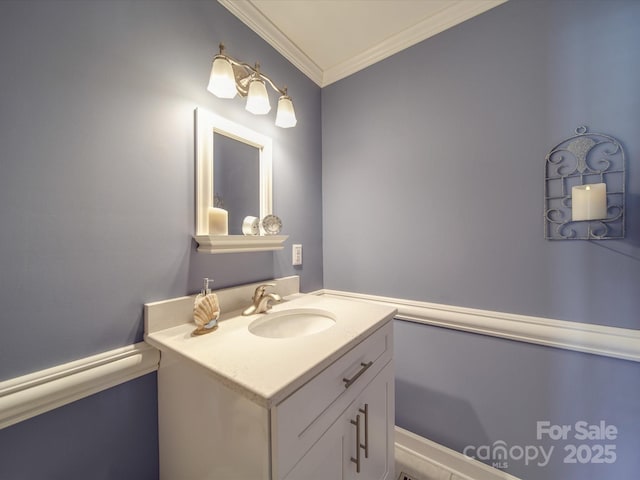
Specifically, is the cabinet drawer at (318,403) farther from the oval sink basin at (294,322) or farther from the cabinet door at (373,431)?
the oval sink basin at (294,322)

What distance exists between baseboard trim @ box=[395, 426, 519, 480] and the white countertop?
32.4 inches

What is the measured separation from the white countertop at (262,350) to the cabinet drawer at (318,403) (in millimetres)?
35

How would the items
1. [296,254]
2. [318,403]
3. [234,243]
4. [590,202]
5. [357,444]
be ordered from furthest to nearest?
[296,254] < [234,243] < [590,202] < [357,444] < [318,403]

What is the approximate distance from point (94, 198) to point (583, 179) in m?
1.66

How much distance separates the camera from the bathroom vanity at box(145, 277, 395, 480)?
0.51 metres

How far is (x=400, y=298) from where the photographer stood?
131 cm

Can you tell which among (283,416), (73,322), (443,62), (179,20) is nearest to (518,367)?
(283,416)

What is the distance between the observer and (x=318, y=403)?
60 centimetres

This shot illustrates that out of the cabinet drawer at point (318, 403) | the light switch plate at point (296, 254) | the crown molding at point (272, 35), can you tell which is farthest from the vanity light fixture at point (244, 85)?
the cabinet drawer at point (318, 403)

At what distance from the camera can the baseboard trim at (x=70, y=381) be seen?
559mm

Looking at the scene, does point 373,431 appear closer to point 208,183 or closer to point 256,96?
point 208,183

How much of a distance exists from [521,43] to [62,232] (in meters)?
1.78

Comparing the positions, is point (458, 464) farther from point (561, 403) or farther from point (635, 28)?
point (635, 28)

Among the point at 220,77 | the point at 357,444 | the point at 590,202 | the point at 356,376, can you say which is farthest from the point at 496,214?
the point at 220,77
